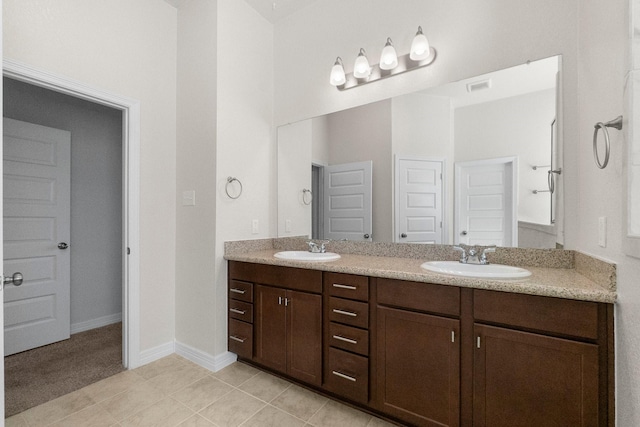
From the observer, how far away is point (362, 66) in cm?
214

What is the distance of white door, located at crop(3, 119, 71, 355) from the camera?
2.45m

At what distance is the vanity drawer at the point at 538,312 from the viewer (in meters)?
1.14

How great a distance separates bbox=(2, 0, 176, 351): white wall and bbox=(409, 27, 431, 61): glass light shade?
2.02 metres

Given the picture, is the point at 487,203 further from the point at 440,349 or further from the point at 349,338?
the point at 349,338

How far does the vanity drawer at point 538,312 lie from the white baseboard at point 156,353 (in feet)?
7.89

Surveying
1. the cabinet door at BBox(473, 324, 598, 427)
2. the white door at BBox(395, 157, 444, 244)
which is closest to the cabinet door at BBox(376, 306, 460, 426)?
the cabinet door at BBox(473, 324, 598, 427)

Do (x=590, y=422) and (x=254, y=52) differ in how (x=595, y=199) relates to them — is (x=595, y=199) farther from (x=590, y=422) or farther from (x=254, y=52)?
(x=254, y=52)

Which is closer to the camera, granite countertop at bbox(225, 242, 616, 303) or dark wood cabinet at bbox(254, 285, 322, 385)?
granite countertop at bbox(225, 242, 616, 303)

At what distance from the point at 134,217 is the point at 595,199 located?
284cm

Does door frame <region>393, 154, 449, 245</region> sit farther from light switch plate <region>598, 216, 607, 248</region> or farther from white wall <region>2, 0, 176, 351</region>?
white wall <region>2, 0, 176, 351</region>

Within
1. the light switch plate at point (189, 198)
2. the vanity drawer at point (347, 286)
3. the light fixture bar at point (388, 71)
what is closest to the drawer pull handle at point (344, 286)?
the vanity drawer at point (347, 286)

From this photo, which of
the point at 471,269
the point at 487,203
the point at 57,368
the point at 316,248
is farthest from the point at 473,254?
the point at 57,368

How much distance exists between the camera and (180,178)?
249 cm

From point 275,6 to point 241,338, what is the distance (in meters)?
2.80
